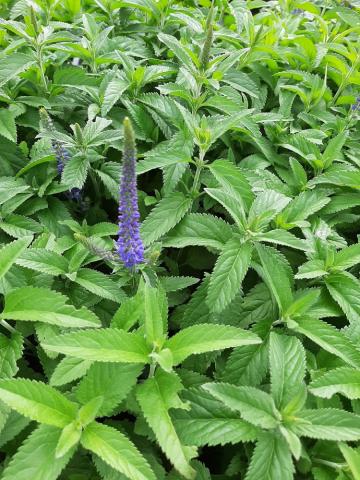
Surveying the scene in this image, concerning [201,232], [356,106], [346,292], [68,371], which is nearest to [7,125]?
[201,232]

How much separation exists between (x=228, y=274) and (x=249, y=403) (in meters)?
0.62

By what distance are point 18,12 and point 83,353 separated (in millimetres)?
2904

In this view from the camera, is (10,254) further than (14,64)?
No

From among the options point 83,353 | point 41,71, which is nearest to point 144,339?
point 83,353

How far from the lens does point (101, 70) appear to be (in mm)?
3258

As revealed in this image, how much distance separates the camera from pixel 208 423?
1863mm

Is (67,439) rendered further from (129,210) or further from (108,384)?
(129,210)

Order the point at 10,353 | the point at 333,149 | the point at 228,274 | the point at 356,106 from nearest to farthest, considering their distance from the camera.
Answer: the point at 10,353, the point at 228,274, the point at 333,149, the point at 356,106

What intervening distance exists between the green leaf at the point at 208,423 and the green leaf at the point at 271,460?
0.19 feet

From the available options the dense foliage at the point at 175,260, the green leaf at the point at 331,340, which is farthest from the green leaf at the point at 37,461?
the green leaf at the point at 331,340

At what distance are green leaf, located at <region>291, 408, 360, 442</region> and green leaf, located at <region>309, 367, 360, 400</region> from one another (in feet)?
0.28

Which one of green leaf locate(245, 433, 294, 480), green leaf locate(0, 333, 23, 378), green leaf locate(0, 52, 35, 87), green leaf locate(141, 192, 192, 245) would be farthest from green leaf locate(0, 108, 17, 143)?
green leaf locate(245, 433, 294, 480)

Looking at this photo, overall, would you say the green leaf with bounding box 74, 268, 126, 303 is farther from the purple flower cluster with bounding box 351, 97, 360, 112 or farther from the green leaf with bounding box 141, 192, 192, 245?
the purple flower cluster with bounding box 351, 97, 360, 112

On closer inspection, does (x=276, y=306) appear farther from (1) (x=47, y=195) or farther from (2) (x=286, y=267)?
(1) (x=47, y=195)
